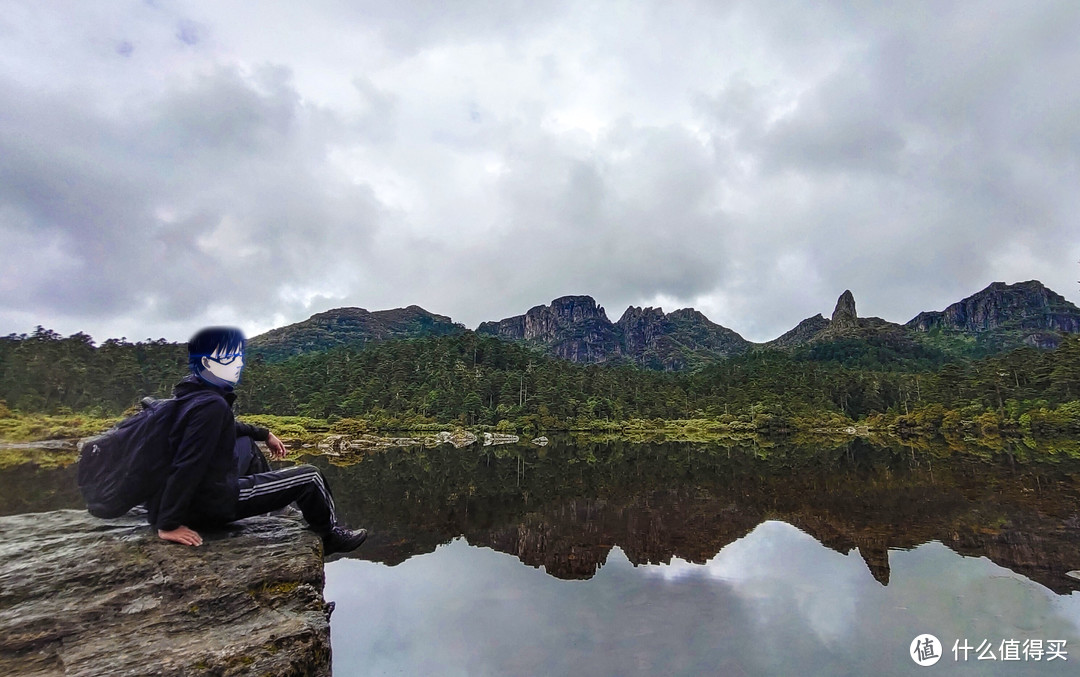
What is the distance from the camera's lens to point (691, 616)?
6.40m

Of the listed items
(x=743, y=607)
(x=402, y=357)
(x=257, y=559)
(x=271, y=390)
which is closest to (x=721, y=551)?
(x=743, y=607)

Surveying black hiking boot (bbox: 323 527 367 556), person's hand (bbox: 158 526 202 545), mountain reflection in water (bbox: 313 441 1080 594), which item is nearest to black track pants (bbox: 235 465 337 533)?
black hiking boot (bbox: 323 527 367 556)

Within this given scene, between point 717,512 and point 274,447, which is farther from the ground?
point 274,447

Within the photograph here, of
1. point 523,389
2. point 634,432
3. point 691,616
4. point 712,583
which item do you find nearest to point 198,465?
point 691,616

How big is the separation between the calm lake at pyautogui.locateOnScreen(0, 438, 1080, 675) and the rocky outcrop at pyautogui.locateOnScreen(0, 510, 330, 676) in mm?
1756

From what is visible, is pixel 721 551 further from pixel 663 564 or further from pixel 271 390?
pixel 271 390

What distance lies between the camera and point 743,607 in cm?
670

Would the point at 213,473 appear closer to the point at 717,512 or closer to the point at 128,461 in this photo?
the point at 128,461

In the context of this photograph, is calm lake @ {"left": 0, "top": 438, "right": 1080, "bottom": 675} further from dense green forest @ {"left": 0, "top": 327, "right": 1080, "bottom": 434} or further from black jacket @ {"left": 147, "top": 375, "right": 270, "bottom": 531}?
dense green forest @ {"left": 0, "top": 327, "right": 1080, "bottom": 434}

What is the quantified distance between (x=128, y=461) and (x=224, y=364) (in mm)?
1043

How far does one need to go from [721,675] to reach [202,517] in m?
5.27

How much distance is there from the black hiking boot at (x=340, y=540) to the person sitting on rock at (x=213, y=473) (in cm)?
25

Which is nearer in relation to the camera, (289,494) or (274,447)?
(289,494)

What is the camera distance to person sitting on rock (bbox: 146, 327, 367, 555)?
3.91 meters
